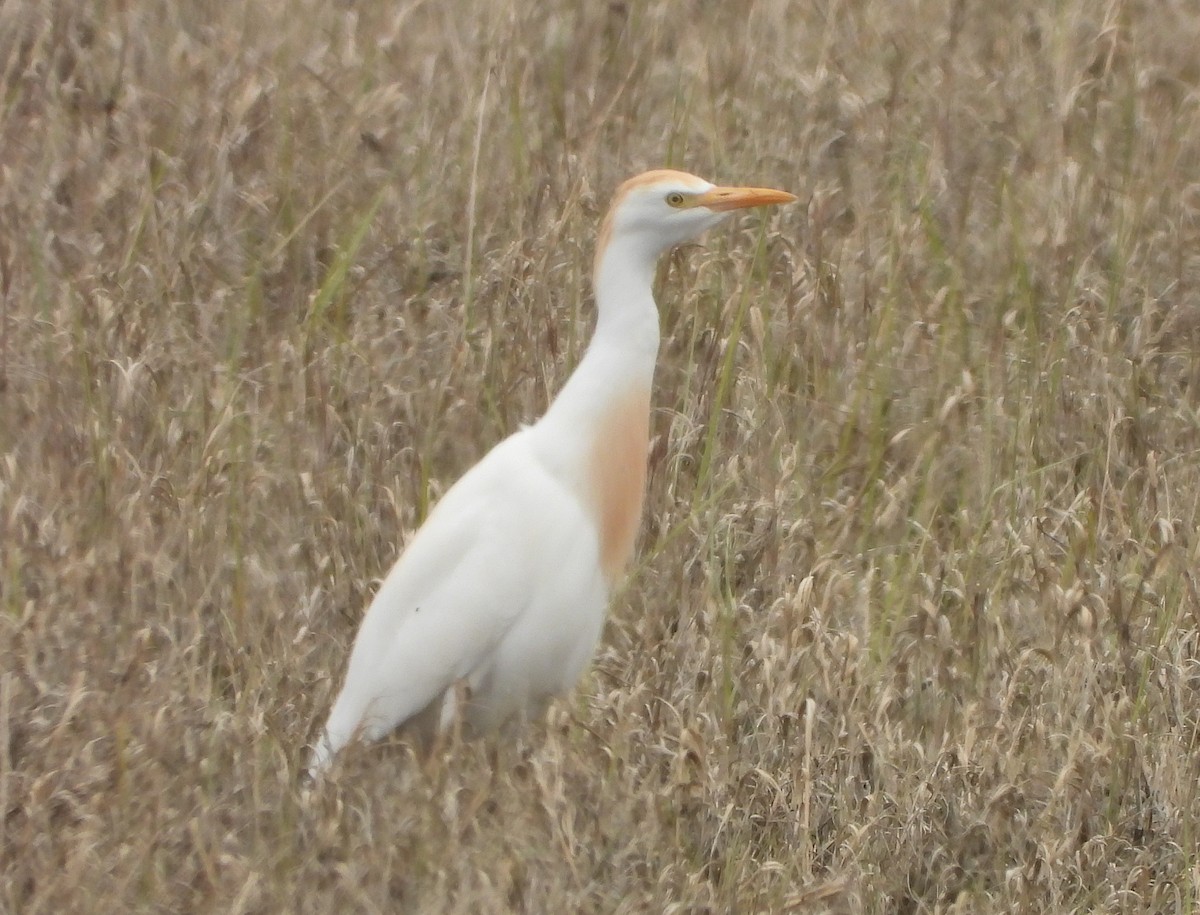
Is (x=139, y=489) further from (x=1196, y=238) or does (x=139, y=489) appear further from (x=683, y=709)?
(x=1196, y=238)

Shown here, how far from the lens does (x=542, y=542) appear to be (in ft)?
9.46

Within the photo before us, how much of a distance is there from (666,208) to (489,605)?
62 centimetres

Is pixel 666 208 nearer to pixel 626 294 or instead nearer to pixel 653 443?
pixel 626 294

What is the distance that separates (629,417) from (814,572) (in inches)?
14.1

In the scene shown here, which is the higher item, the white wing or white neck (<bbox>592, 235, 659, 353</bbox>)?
white neck (<bbox>592, 235, 659, 353</bbox>)

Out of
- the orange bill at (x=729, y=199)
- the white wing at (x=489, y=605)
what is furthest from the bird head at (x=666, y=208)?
the white wing at (x=489, y=605)

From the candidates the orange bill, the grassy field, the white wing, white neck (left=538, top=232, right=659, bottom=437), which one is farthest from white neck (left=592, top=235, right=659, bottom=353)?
A: the grassy field

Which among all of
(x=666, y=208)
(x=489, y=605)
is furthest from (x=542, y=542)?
(x=666, y=208)

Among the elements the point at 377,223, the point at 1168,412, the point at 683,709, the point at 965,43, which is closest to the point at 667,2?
the point at 965,43

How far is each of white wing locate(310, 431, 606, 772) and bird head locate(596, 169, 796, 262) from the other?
1.15 feet

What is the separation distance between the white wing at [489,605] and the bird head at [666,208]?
1.15 ft

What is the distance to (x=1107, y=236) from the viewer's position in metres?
4.10

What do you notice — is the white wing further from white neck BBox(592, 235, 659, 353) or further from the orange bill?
the orange bill

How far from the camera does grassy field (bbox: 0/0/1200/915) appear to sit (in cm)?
249
